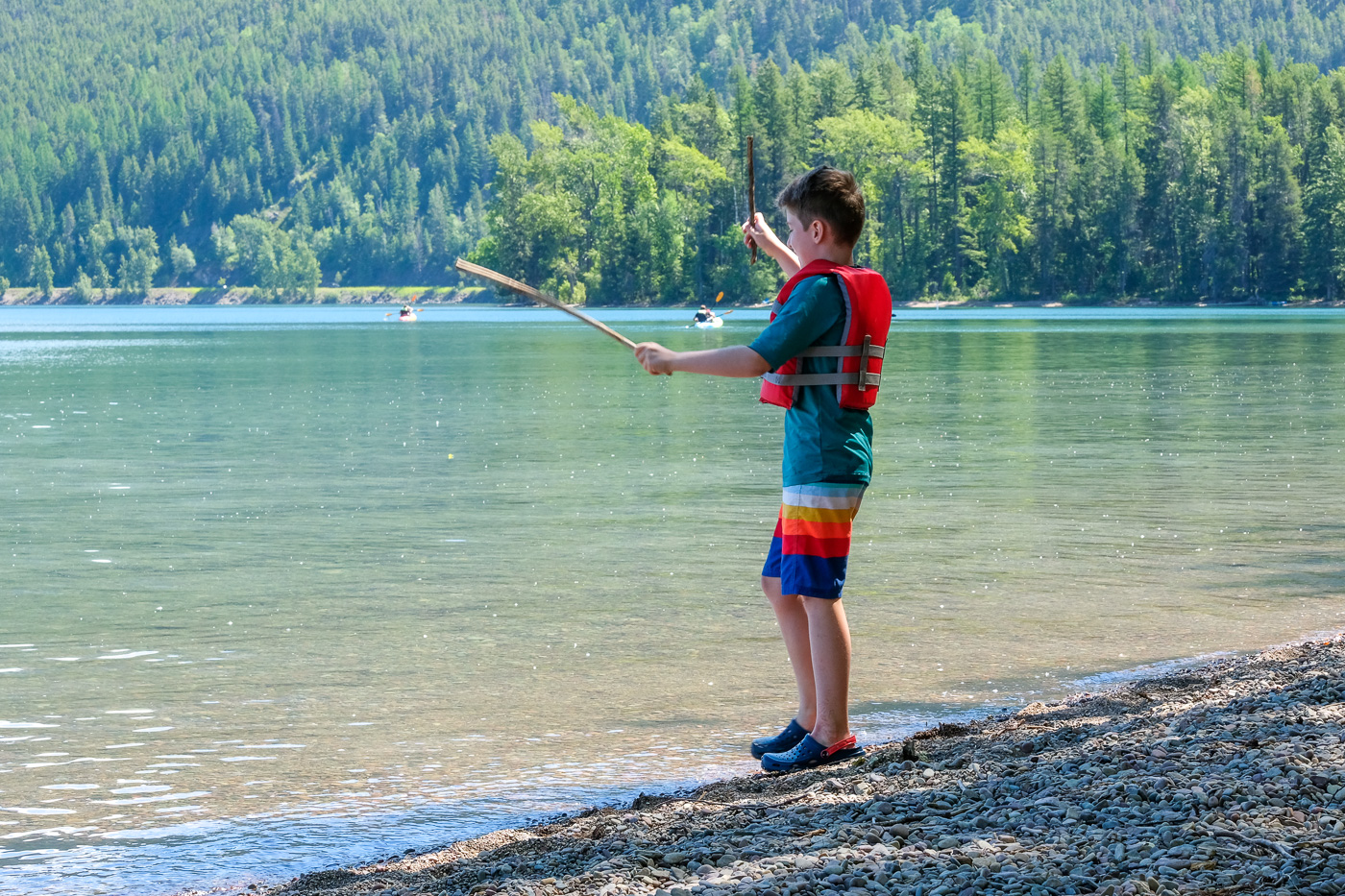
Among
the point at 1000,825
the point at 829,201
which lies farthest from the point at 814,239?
the point at 1000,825

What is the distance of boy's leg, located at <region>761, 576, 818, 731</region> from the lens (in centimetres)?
696

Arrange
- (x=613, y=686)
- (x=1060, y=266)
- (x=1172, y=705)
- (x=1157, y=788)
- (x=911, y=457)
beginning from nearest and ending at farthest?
(x=1157, y=788) < (x=1172, y=705) < (x=613, y=686) < (x=911, y=457) < (x=1060, y=266)

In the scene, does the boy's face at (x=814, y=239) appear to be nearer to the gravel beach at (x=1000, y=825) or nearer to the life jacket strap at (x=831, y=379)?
the life jacket strap at (x=831, y=379)

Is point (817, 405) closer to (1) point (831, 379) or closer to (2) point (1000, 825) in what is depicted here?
(1) point (831, 379)

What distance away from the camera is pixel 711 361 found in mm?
6414

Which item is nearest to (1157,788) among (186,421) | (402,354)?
(186,421)

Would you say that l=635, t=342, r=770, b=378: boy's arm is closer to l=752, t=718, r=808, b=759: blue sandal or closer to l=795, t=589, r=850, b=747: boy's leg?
l=795, t=589, r=850, b=747: boy's leg

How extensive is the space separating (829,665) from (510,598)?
19.2ft

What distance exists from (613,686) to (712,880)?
15.4ft

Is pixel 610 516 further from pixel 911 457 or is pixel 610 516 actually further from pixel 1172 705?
pixel 1172 705

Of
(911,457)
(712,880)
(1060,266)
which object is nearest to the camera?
(712,880)

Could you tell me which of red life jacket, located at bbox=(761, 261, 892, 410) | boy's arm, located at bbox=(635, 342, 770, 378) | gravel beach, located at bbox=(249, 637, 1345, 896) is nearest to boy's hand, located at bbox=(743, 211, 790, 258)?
red life jacket, located at bbox=(761, 261, 892, 410)

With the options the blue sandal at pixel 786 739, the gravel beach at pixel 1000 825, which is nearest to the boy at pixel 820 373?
the blue sandal at pixel 786 739

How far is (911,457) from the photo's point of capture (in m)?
22.5
